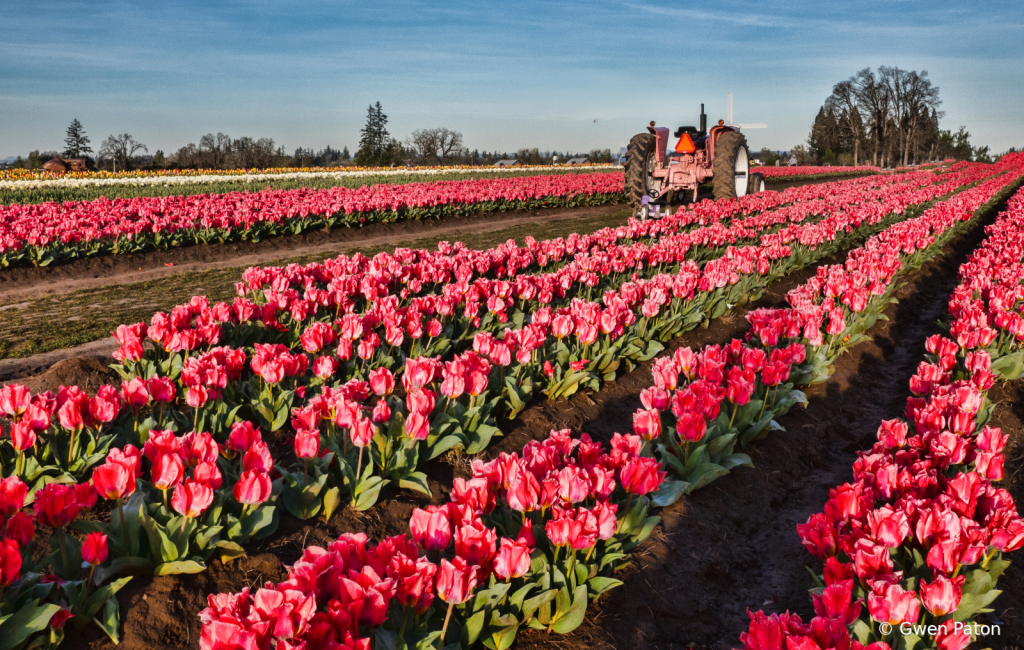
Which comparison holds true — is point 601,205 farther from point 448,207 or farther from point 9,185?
point 9,185

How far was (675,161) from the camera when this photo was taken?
54.9 feet

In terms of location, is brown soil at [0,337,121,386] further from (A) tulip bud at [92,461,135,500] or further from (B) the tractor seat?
(B) the tractor seat

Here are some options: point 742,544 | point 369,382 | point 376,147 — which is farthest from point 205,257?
point 376,147

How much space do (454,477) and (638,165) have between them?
1360 cm

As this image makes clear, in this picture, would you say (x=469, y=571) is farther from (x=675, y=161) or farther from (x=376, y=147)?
(x=376, y=147)

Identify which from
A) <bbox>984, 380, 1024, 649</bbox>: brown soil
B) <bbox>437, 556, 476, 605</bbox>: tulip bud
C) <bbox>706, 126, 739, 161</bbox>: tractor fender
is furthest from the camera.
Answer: <bbox>706, 126, 739, 161</bbox>: tractor fender

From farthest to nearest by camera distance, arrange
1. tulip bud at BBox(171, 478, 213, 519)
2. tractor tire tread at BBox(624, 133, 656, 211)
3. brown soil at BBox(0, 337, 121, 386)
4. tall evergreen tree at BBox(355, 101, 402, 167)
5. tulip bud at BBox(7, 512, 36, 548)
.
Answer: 1. tall evergreen tree at BBox(355, 101, 402, 167)
2. tractor tire tread at BBox(624, 133, 656, 211)
3. brown soil at BBox(0, 337, 121, 386)
4. tulip bud at BBox(171, 478, 213, 519)
5. tulip bud at BBox(7, 512, 36, 548)

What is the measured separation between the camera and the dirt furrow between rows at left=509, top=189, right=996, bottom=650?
273cm

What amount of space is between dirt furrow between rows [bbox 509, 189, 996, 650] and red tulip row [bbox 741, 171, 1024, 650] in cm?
49

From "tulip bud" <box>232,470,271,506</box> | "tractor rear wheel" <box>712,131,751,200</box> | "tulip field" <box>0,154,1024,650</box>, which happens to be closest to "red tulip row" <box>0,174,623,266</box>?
"tulip field" <box>0,154,1024,650</box>

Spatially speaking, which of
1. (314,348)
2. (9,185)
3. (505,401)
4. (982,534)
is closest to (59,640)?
(314,348)

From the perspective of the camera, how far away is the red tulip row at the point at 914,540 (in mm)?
1928

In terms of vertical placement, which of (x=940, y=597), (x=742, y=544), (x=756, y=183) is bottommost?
(x=742, y=544)

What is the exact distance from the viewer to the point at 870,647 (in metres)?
1.72
